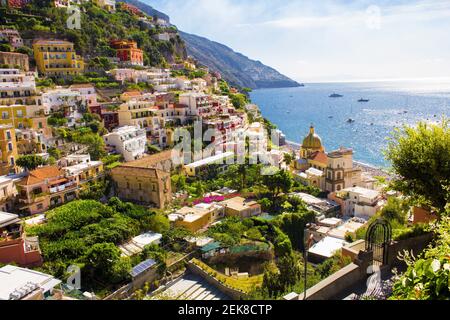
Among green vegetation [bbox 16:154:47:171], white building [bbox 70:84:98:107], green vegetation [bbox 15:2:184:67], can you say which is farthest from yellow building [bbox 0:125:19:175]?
green vegetation [bbox 15:2:184:67]

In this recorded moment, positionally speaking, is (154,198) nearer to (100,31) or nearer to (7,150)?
(7,150)

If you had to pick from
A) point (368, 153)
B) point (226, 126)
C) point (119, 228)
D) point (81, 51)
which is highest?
point (81, 51)

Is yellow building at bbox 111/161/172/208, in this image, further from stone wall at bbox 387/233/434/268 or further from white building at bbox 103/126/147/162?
stone wall at bbox 387/233/434/268

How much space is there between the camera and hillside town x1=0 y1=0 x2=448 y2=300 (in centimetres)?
1677

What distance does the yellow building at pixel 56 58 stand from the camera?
4475cm

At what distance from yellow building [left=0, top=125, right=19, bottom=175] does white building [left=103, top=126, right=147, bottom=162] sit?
28.7 feet

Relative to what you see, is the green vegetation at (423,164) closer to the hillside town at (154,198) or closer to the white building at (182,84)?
the hillside town at (154,198)

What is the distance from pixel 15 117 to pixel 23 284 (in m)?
21.3

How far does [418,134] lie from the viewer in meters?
11.4

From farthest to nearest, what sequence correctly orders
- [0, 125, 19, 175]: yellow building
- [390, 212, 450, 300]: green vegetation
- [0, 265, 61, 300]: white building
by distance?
[0, 125, 19, 175]: yellow building → [0, 265, 61, 300]: white building → [390, 212, 450, 300]: green vegetation
